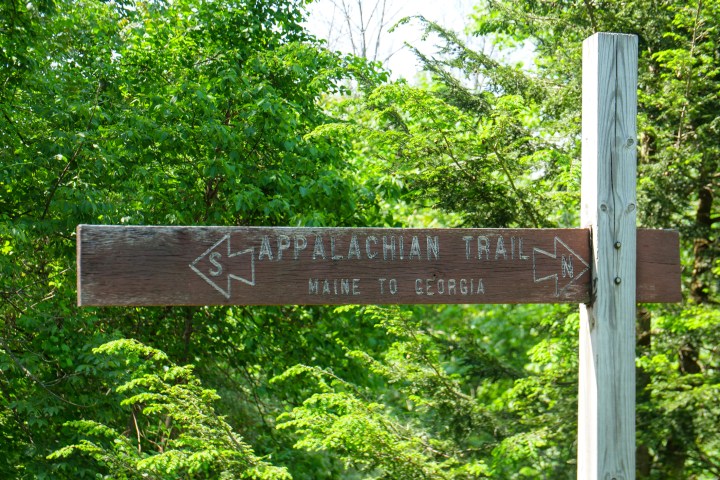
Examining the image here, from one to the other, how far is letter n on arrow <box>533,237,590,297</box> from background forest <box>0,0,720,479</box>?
2489 millimetres

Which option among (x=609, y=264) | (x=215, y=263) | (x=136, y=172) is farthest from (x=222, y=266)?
(x=136, y=172)

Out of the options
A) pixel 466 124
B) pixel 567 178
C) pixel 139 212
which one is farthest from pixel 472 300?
pixel 139 212

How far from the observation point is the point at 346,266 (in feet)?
7.79

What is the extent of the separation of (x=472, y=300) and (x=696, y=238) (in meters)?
5.35

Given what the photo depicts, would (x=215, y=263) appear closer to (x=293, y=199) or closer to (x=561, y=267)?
(x=561, y=267)

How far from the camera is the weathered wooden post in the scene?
2.52 m

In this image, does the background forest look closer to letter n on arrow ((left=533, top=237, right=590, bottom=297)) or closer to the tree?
the tree

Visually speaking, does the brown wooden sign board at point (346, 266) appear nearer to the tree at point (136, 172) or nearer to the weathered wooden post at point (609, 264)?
the weathered wooden post at point (609, 264)

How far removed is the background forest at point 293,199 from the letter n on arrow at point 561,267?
2.49 meters

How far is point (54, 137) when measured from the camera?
19.3 ft

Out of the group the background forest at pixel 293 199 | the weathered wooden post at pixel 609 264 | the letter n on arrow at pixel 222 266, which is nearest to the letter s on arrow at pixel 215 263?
the letter n on arrow at pixel 222 266

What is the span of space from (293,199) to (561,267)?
15.1 feet

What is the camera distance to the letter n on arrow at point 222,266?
7.47ft

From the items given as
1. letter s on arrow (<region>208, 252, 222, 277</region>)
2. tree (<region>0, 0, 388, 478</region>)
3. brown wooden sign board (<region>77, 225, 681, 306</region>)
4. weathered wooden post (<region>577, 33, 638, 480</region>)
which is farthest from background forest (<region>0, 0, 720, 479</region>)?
letter s on arrow (<region>208, 252, 222, 277</region>)
